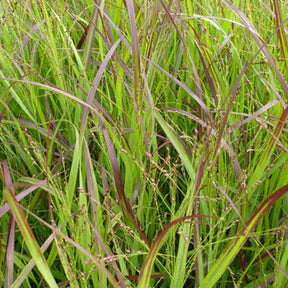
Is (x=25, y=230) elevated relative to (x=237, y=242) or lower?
elevated

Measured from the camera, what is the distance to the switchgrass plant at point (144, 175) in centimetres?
75

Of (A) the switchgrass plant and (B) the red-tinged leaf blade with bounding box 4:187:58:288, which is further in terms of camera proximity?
(A) the switchgrass plant

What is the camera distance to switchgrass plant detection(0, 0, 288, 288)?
755 mm

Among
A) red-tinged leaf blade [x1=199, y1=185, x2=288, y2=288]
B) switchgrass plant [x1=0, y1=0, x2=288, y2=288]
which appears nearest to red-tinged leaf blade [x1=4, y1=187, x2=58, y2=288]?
switchgrass plant [x1=0, y1=0, x2=288, y2=288]

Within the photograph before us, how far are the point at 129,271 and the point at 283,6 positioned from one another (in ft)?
2.77

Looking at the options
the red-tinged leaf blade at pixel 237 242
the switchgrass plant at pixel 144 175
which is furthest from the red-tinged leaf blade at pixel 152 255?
the red-tinged leaf blade at pixel 237 242

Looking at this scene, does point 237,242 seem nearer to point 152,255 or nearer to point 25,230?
point 152,255

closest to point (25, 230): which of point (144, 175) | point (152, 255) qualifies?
point (152, 255)

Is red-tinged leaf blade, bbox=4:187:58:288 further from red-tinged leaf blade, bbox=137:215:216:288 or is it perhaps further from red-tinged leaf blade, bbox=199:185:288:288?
red-tinged leaf blade, bbox=199:185:288:288

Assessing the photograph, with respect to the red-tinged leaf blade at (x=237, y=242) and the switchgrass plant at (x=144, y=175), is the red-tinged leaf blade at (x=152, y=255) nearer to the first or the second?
the switchgrass plant at (x=144, y=175)

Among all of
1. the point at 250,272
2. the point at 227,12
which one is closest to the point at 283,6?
the point at 227,12

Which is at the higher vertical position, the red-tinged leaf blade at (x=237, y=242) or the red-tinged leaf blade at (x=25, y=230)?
the red-tinged leaf blade at (x=25, y=230)

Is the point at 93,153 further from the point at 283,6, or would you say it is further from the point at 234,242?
the point at 283,6

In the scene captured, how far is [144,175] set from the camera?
2.81 ft
